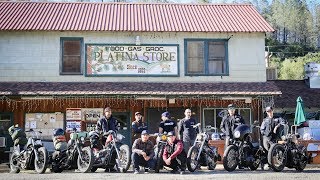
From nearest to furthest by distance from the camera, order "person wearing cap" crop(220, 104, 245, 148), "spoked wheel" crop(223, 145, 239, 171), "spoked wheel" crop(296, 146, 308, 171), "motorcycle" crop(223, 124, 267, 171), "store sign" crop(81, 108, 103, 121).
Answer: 1. "spoked wheel" crop(223, 145, 239, 171)
2. "motorcycle" crop(223, 124, 267, 171)
3. "spoked wheel" crop(296, 146, 308, 171)
4. "person wearing cap" crop(220, 104, 245, 148)
5. "store sign" crop(81, 108, 103, 121)

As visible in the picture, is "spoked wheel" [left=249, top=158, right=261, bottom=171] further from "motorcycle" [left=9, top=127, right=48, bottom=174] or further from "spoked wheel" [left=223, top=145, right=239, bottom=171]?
"motorcycle" [left=9, top=127, right=48, bottom=174]

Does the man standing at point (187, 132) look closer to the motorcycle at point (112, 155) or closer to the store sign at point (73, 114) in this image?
the motorcycle at point (112, 155)

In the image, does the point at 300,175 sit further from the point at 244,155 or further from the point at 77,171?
the point at 77,171

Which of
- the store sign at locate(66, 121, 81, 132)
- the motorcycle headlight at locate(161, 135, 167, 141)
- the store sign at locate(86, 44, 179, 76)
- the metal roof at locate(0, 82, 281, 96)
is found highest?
the store sign at locate(86, 44, 179, 76)

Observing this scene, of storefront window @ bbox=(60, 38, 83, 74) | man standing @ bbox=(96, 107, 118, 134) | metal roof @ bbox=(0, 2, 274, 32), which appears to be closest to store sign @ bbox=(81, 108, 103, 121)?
storefront window @ bbox=(60, 38, 83, 74)

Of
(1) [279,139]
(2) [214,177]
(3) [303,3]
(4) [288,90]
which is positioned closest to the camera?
(2) [214,177]

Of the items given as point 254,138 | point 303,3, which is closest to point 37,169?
point 254,138

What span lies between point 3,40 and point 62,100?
3536 mm

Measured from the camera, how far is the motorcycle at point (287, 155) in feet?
40.9

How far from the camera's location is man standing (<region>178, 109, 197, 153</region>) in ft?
43.8

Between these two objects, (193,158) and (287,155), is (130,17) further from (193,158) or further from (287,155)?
(287,155)

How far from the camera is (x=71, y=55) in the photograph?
19125mm

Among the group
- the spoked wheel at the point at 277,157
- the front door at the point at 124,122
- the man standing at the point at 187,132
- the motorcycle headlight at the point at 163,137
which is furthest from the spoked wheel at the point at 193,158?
the front door at the point at 124,122

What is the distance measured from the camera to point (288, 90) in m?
23.0
